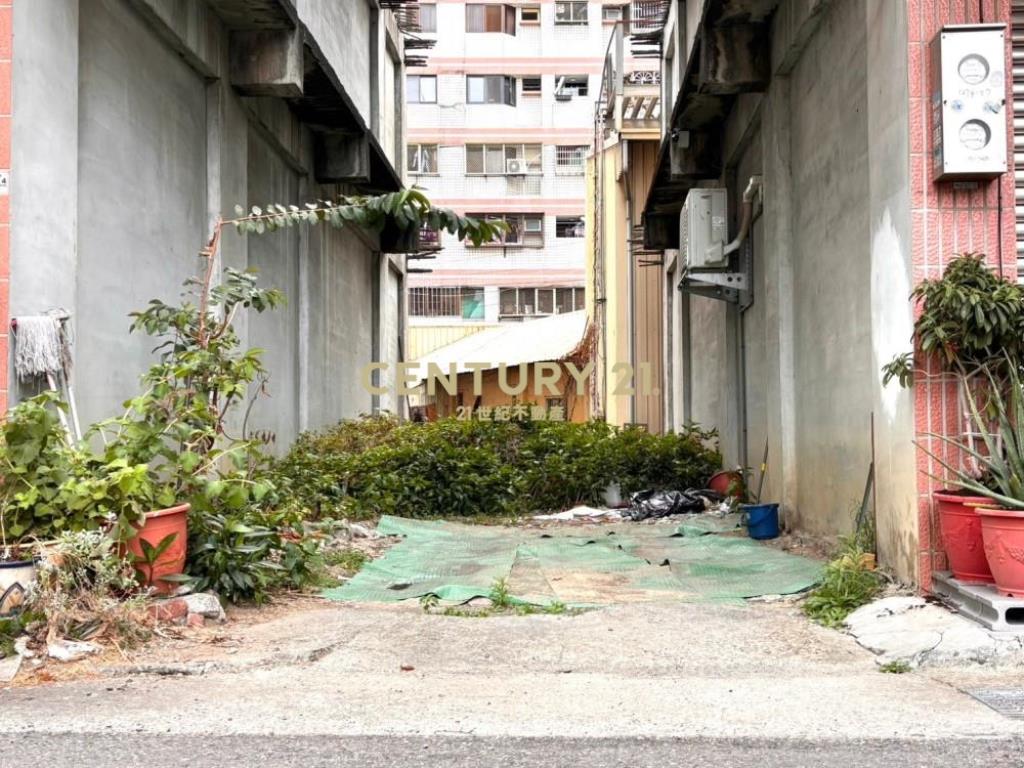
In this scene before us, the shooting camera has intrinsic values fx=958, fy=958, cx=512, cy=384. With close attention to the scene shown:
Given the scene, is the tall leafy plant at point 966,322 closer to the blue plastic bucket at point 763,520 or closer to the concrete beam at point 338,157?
the blue plastic bucket at point 763,520

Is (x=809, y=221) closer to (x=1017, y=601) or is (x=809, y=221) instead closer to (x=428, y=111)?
(x=1017, y=601)

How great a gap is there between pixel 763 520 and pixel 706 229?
4.03 m

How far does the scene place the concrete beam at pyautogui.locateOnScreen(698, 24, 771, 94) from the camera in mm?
10016

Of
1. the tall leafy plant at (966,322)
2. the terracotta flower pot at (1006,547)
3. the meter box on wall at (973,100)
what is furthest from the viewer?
the meter box on wall at (973,100)

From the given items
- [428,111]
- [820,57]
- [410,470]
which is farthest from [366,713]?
[428,111]

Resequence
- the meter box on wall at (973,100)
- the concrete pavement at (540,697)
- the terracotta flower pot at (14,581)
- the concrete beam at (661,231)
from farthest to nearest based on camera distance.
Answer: the concrete beam at (661,231)
the meter box on wall at (973,100)
the terracotta flower pot at (14,581)
the concrete pavement at (540,697)

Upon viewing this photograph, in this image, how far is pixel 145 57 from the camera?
318 inches

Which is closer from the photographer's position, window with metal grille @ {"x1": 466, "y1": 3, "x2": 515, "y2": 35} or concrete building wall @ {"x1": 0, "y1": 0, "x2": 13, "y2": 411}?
concrete building wall @ {"x1": 0, "y1": 0, "x2": 13, "y2": 411}

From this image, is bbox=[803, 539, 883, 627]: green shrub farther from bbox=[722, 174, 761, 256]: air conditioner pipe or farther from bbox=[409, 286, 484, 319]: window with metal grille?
bbox=[409, 286, 484, 319]: window with metal grille

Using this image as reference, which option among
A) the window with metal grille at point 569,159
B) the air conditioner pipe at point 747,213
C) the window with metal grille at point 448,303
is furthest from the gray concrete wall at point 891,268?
the window with metal grille at point 448,303

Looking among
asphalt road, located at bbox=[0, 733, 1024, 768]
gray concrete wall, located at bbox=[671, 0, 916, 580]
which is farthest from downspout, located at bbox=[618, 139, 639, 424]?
asphalt road, located at bbox=[0, 733, 1024, 768]

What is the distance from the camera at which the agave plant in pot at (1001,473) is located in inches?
195

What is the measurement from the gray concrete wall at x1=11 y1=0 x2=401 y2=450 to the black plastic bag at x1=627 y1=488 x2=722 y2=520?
473 centimetres

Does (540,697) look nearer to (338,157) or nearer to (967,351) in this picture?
→ (967,351)
